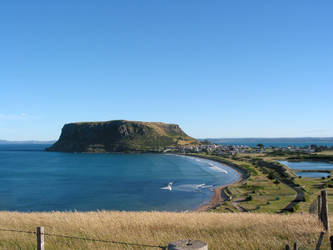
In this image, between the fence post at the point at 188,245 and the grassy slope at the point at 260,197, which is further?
the grassy slope at the point at 260,197

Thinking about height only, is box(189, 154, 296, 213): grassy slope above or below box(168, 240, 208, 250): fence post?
below

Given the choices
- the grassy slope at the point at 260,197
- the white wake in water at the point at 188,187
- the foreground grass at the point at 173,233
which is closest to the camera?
the foreground grass at the point at 173,233

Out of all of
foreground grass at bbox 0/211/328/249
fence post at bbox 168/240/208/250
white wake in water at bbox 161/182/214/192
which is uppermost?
fence post at bbox 168/240/208/250

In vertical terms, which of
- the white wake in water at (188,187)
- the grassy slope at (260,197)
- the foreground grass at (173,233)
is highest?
the foreground grass at (173,233)

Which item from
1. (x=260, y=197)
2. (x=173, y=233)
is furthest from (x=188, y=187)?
(x=173, y=233)

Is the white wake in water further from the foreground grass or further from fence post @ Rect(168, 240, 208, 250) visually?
fence post @ Rect(168, 240, 208, 250)

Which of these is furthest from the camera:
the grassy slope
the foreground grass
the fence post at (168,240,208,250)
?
the grassy slope

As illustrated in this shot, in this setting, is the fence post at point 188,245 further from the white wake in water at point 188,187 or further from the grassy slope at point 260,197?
the white wake in water at point 188,187

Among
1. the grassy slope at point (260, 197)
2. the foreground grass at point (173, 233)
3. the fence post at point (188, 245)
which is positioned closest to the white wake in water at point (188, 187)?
the grassy slope at point (260, 197)

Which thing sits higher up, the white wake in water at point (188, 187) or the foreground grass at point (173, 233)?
the foreground grass at point (173, 233)

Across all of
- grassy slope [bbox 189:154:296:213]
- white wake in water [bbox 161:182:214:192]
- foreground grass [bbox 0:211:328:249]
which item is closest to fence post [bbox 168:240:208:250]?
foreground grass [bbox 0:211:328:249]

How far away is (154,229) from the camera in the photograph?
13.6 metres

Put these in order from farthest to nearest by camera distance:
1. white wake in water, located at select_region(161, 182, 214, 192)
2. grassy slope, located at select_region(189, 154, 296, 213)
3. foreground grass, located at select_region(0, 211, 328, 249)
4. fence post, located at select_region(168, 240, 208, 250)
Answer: white wake in water, located at select_region(161, 182, 214, 192), grassy slope, located at select_region(189, 154, 296, 213), foreground grass, located at select_region(0, 211, 328, 249), fence post, located at select_region(168, 240, 208, 250)

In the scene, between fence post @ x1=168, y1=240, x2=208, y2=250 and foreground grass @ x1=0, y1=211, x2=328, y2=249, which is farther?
Result: foreground grass @ x1=0, y1=211, x2=328, y2=249
